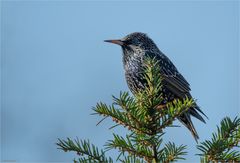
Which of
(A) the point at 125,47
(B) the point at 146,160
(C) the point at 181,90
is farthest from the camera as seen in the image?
(A) the point at 125,47

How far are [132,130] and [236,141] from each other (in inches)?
22.0

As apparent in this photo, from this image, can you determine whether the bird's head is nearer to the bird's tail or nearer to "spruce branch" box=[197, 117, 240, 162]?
the bird's tail

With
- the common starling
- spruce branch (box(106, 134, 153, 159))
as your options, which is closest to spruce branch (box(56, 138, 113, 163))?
spruce branch (box(106, 134, 153, 159))

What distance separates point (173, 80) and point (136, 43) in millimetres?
892

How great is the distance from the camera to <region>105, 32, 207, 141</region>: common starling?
17.4 ft

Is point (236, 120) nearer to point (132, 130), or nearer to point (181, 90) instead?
point (132, 130)

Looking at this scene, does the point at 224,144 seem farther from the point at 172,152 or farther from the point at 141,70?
the point at 141,70

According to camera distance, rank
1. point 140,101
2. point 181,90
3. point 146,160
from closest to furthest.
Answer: point 146,160 → point 140,101 → point 181,90

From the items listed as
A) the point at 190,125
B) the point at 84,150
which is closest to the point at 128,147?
the point at 84,150

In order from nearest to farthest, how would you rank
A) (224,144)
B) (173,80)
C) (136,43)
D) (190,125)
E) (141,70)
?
(224,144) → (190,125) → (141,70) → (173,80) → (136,43)

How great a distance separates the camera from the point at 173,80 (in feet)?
18.3

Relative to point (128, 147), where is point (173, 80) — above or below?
above

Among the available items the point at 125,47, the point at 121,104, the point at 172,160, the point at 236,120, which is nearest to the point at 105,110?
the point at 121,104

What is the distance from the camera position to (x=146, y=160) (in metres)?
2.39
